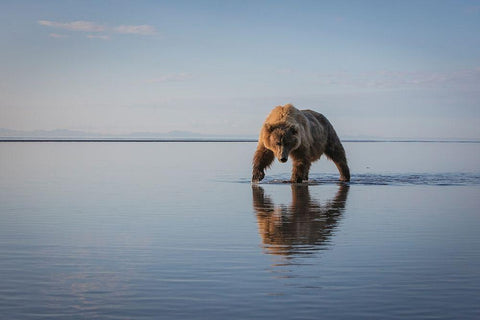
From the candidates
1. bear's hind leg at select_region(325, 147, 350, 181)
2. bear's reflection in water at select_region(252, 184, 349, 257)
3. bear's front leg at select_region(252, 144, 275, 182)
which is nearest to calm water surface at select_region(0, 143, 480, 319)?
bear's reflection in water at select_region(252, 184, 349, 257)

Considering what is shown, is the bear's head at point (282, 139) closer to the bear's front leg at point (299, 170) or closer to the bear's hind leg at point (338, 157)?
the bear's front leg at point (299, 170)

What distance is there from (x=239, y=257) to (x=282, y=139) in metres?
11.1

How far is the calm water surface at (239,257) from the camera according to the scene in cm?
588

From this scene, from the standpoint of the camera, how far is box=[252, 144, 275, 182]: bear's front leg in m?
20.2

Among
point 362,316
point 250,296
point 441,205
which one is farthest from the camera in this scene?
point 441,205

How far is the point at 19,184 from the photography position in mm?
20250

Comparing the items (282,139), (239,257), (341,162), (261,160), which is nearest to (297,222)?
(239,257)

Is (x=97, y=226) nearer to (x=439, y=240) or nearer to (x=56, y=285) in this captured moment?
(x=56, y=285)

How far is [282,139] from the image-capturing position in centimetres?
1900

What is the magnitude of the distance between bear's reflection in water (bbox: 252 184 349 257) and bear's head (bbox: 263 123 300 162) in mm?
2085

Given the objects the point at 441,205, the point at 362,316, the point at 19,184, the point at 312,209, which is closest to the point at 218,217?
the point at 312,209

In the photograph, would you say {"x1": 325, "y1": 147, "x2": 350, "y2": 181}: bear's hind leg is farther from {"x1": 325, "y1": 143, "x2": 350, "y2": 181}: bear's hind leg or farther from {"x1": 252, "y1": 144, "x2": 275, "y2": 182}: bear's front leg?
{"x1": 252, "y1": 144, "x2": 275, "y2": 182}: bear's front leg

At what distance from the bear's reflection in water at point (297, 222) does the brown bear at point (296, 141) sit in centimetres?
236

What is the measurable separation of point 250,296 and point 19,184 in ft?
51.7
